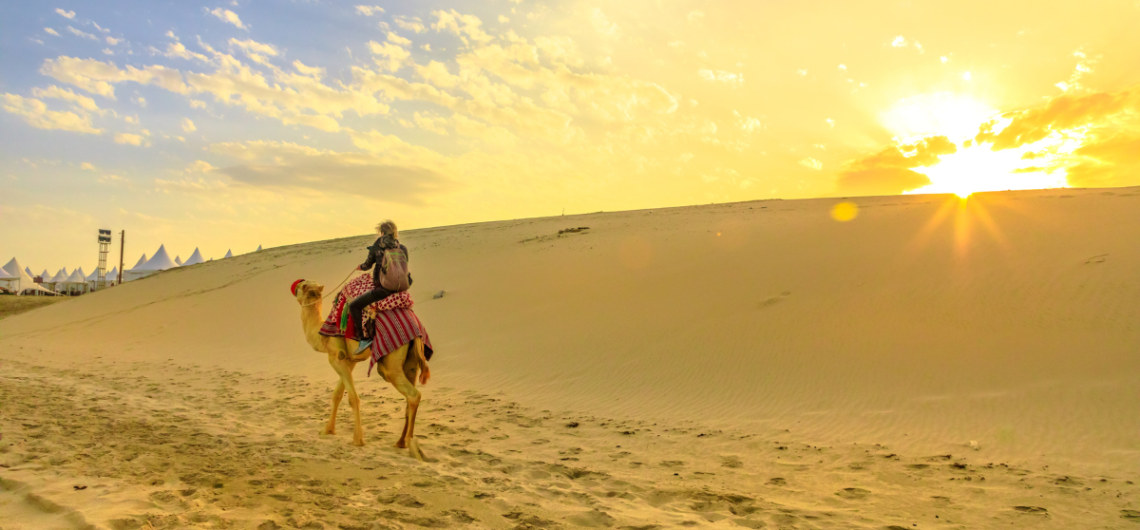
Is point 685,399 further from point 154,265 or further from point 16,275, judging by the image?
point 16,275

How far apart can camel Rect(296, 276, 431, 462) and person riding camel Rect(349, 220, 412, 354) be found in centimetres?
20

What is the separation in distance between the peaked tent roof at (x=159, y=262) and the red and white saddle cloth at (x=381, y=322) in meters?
55.9

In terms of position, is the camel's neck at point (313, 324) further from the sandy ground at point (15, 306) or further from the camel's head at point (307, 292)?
the sandy ground at point (15, 306)

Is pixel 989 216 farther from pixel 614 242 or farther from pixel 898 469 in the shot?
pixel 898 469

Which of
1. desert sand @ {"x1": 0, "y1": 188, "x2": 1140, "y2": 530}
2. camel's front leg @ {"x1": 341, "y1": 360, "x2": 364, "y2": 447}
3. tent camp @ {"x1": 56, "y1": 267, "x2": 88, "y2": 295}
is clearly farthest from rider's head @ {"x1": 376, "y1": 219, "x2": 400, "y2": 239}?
tent camp @ {"x1": 56, "y1": 267, "x2": 88, "y2": 295}

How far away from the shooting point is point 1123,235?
12141 mm

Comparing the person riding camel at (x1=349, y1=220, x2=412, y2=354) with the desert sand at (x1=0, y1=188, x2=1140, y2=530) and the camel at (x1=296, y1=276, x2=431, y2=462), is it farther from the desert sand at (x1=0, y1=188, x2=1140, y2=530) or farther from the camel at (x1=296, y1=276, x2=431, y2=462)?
the desert sand at (x1=0, y1=188, x2=1140, y2=530)

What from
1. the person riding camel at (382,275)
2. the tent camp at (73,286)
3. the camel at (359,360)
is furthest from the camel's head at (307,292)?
the tent camp at (73,286)

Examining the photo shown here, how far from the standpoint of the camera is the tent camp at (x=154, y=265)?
2009 inches

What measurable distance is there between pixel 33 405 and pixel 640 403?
7.89 meters

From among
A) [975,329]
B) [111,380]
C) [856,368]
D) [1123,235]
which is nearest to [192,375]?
[111,380]

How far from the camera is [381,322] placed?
6734 millimetres

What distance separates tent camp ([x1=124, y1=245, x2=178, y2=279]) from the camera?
167 feet

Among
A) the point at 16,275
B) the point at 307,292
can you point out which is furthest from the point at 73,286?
the point at 307,292
